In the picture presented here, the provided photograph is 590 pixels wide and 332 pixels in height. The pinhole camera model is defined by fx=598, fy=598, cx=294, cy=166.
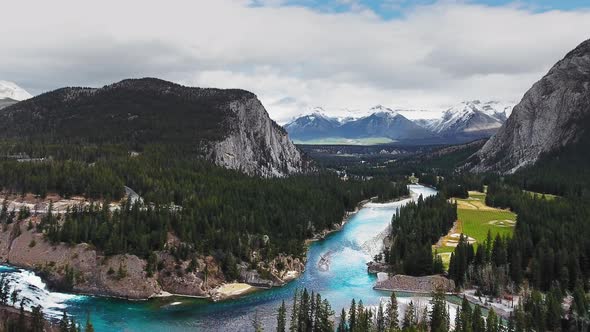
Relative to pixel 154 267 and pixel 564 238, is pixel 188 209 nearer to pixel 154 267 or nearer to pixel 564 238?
pixel 154 267

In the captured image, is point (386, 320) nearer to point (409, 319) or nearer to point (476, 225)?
point (409, 319)

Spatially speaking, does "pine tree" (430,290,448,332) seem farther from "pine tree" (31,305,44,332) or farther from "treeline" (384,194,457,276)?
"pine tree" (31,305,44,332)

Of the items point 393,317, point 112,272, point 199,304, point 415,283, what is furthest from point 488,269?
point 112,272

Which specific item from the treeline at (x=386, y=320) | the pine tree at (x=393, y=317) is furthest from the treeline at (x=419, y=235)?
the pine tree at (x=393, y=317)

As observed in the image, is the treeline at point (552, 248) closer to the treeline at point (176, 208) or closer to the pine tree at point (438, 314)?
the pine tree at point (438, 314)

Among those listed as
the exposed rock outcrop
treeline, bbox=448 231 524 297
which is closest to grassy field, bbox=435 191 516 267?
treeline, bbox=448 231 524 297

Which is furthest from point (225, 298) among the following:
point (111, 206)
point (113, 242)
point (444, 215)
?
point (444, 215)

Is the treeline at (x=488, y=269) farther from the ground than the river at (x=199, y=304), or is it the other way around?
the treeline at (x=488, y=269)
